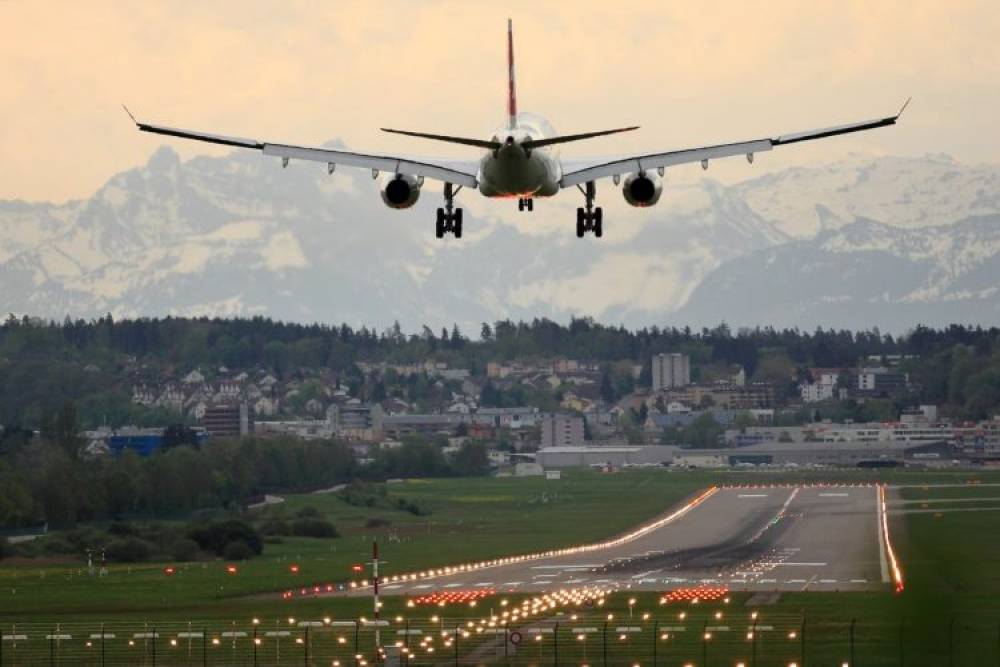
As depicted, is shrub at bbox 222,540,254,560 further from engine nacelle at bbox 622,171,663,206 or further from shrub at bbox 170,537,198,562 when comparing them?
engine nacelle at bbox 622,171,663,206

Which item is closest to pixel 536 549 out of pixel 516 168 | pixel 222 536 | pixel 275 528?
pixel 222 536

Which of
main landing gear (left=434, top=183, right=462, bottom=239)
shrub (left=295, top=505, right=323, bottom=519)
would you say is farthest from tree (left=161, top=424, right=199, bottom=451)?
main landing gear (left=434, top=183, right=462, bottom=239)

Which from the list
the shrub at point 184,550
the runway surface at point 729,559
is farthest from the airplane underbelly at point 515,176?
the shrub at point 184,550

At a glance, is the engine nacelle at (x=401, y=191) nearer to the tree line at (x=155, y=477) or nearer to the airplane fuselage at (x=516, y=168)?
the airplane fuselage at (x=516, y=168)

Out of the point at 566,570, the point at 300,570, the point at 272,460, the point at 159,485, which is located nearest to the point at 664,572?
the point at 566,570

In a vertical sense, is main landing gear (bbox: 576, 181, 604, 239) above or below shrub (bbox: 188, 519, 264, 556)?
above

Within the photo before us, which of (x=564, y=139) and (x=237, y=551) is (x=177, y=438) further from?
(x=564, y=139)
